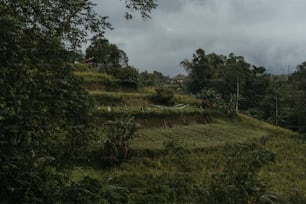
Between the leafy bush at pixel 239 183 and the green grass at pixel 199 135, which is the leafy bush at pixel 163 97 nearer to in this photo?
the green grass at pixel 199 135

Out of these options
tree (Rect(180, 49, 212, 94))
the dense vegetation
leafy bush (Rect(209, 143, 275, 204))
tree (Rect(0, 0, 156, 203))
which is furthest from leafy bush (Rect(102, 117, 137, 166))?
tree (Rect(180, 49, 212, 94))

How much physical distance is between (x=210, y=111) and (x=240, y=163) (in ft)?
57.4

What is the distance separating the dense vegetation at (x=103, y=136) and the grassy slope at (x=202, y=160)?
6 centimetres

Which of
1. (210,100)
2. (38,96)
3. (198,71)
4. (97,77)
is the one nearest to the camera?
(38,96)

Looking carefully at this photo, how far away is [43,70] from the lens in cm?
513

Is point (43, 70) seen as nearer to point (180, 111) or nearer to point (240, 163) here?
point (240, 163)

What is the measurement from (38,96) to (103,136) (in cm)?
981

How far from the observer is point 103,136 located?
14.9 m

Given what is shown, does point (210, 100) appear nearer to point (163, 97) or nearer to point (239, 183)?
point (163, 97)

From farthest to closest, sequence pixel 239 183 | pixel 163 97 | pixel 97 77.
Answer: pixel 97 77 < pixel 163 97 < pixel 239 183

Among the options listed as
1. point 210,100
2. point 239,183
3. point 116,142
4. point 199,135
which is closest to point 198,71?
point 210,100

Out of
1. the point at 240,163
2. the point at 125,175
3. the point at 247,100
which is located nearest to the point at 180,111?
the point at 125,175

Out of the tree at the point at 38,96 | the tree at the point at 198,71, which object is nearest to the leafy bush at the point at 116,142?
the tree at the point at 38,96

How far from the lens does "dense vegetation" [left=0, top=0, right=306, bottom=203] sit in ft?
16.6
